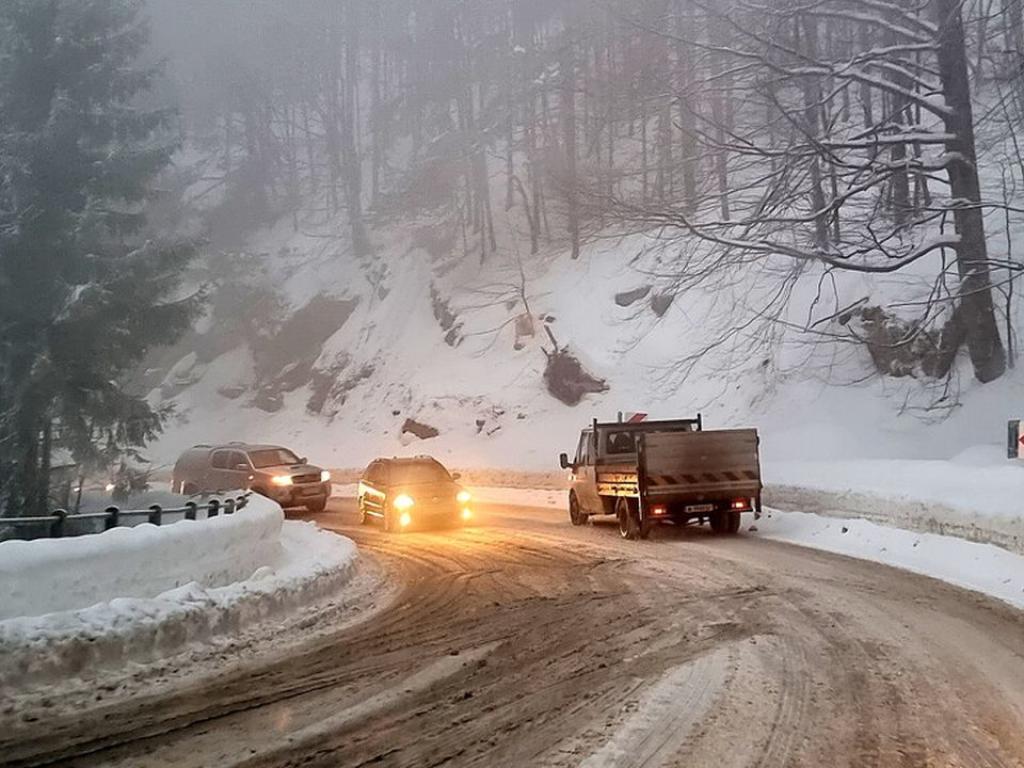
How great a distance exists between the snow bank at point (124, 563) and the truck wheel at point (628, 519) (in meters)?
7.75

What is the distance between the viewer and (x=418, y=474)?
19922 mm

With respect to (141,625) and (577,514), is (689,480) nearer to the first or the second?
(577,514)

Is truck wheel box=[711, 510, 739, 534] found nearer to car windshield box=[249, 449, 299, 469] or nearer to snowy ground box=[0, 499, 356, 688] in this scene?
snowy ground box=[0, 499, 356, 688]

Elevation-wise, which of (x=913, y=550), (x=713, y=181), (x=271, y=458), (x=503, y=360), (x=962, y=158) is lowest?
(x=913, y=550)

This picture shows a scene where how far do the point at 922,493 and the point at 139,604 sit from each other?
1230 cm

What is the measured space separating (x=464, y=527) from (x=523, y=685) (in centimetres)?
1279

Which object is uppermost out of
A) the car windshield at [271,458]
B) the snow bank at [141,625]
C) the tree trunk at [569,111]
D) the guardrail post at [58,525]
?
the tree trunk at [569,111]

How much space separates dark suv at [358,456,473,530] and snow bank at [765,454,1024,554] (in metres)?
6.88

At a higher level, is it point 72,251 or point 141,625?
point 72,251

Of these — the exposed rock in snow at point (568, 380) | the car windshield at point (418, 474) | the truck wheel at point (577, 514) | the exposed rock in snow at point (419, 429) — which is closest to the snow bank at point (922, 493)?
the truck wheel at point (577, 514)

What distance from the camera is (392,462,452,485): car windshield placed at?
1967 centimetres

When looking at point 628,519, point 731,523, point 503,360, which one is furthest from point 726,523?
point 503,360

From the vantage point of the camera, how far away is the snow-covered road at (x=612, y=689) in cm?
516

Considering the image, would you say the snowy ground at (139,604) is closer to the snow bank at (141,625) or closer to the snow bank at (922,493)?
the snow bank at (141,625)
